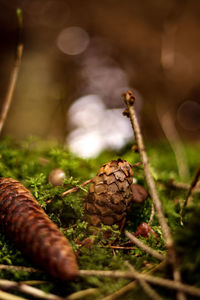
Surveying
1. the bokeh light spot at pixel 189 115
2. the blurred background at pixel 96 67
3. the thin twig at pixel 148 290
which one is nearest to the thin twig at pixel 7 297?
the thin twig at pixel 148 290

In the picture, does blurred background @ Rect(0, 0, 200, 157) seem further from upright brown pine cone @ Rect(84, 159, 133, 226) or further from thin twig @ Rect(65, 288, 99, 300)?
thin twig @ Rect(65, 288, 99, 300)

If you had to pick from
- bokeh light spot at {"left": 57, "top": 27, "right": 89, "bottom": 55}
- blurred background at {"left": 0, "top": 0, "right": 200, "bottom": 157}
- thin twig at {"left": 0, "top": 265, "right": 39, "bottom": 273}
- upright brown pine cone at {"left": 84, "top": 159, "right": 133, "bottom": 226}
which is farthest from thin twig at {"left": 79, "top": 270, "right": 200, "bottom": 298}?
bokeh light spot at {"left": 57, "top": 27, "right": 89, "bottom": 55}

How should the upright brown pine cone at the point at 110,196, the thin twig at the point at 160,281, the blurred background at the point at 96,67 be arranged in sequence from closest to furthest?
the thin twig at the point at 160,281, the upright brown pine cone at the point at 110,196, the blurred background at the point at 96,67

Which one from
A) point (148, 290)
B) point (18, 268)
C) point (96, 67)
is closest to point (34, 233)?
point (18, 268)

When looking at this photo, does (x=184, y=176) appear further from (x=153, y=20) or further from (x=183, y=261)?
(x=153, y=20)

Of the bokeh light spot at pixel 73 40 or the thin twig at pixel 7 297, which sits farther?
the bokeh light spot at pixel 73 40

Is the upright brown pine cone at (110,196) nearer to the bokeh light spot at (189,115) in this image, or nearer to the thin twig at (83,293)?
Answer: the thin twig at (83,293)

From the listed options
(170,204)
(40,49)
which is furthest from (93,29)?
(170,204)
